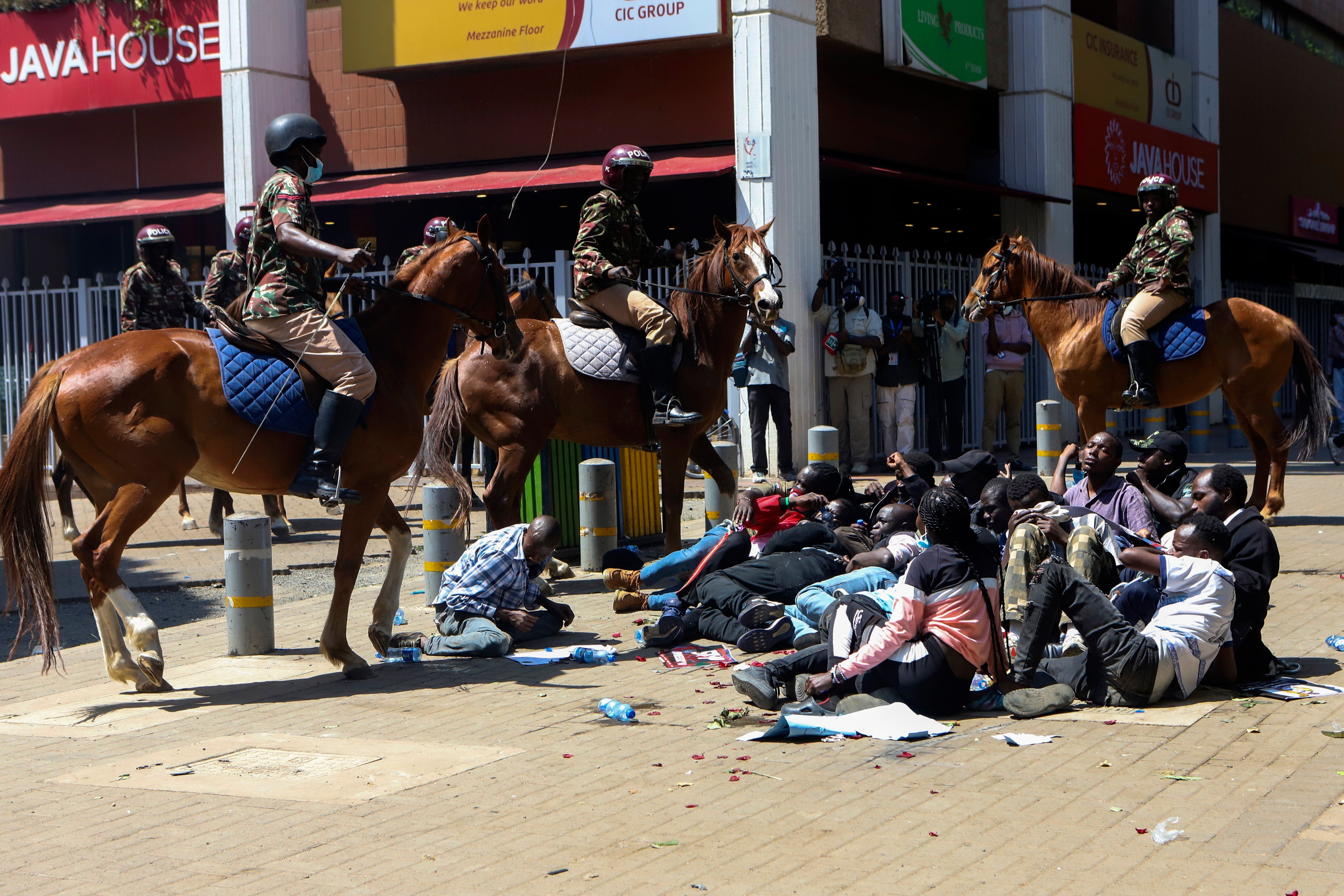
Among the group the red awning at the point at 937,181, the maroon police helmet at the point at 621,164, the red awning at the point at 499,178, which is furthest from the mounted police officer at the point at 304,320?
the red awning at the point at 937,181

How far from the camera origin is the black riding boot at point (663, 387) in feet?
34.7

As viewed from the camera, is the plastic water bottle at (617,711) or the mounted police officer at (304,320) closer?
the plastic water bottle at (617,711)

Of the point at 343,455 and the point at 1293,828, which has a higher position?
the point at 343,455

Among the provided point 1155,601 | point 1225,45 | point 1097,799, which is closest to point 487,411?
point 1155,601

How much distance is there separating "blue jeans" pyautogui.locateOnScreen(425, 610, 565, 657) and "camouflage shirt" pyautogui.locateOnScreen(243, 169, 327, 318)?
2123 millimetres

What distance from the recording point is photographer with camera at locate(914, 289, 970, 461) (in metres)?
18.5

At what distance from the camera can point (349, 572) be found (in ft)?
26.1

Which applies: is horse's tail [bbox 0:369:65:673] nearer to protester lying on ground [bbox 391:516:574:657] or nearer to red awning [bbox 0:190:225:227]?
protester lying on ground [bbox 391:516:574:657]

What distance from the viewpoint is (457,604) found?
340 inches

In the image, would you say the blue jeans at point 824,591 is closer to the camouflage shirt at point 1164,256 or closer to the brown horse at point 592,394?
the brown horse at point 592,394

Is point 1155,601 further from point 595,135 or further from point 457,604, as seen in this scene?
point 595,135

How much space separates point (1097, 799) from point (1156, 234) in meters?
8.47

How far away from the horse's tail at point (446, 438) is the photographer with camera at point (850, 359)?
778cm

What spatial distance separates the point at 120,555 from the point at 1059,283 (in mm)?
9129
